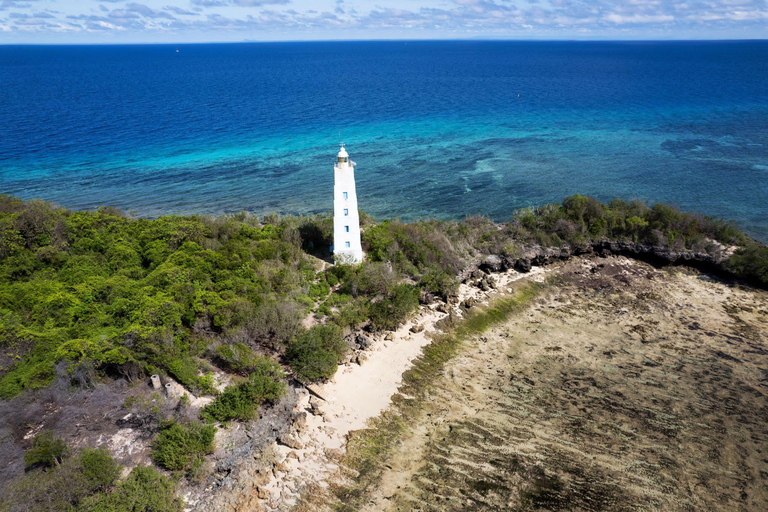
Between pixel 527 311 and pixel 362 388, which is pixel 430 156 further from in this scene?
pixel 362 388

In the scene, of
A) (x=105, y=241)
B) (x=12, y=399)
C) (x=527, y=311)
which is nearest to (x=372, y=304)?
(x=527, y=311)

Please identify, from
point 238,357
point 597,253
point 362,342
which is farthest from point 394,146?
point 238,357

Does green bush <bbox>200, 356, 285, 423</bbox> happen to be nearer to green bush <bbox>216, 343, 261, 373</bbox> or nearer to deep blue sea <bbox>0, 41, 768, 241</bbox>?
green bush <bbox>216, 343, 261, 373</bbox>

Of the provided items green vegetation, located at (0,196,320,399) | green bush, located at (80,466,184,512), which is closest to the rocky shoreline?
green bush, located at (80,466,184,512)

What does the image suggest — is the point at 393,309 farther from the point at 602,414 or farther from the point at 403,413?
the point at 602,414

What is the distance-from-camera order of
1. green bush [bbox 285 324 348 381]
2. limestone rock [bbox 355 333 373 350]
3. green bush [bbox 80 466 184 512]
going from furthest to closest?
1. limestone rock [bbox 355 333 373 350]
2. green bush [bbox 285 324 348 381]
3. green bush [bbox 80 466 184 512]

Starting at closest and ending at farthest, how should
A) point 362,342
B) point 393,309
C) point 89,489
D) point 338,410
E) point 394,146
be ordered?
point 89,489
point 338,410
point 362,342
point 393,309
point 394,146

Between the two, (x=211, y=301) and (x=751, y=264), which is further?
(x=751, y=264)
